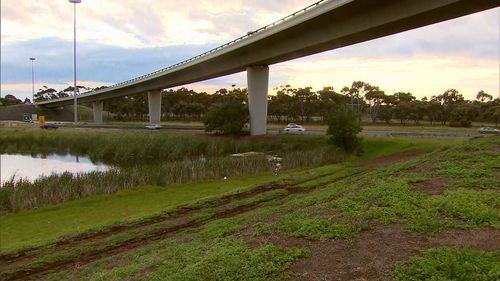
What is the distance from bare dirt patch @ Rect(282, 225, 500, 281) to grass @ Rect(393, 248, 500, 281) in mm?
203

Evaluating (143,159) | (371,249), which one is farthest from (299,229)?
(143,159)

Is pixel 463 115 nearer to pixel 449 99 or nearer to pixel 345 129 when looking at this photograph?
pixel 449 99

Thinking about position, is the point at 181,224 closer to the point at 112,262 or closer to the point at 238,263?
the point at 112,262

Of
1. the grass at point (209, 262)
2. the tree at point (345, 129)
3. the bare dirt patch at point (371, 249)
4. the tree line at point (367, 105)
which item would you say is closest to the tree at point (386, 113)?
the tree line at point (367, 105)

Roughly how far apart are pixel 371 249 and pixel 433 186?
3.78 m

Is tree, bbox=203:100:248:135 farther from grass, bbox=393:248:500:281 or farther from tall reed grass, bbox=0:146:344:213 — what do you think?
grass, bbox=393:248:500:281

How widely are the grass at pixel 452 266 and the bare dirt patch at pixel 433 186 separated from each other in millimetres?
3164

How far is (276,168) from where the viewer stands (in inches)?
1093

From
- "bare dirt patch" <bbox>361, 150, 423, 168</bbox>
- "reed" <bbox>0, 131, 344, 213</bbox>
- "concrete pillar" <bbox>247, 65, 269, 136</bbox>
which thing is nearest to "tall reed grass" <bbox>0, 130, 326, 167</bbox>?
"reed" <bbox>0, 131, 344, 213</bbox>

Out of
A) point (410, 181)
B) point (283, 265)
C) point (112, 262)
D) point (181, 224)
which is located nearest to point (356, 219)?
point (283, 265)

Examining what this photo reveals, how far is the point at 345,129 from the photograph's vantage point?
34.4m

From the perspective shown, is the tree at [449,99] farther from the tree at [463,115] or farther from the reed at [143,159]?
the reed at [143,159]

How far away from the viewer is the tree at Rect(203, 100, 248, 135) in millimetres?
51375

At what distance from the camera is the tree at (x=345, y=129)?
34.6 metres
